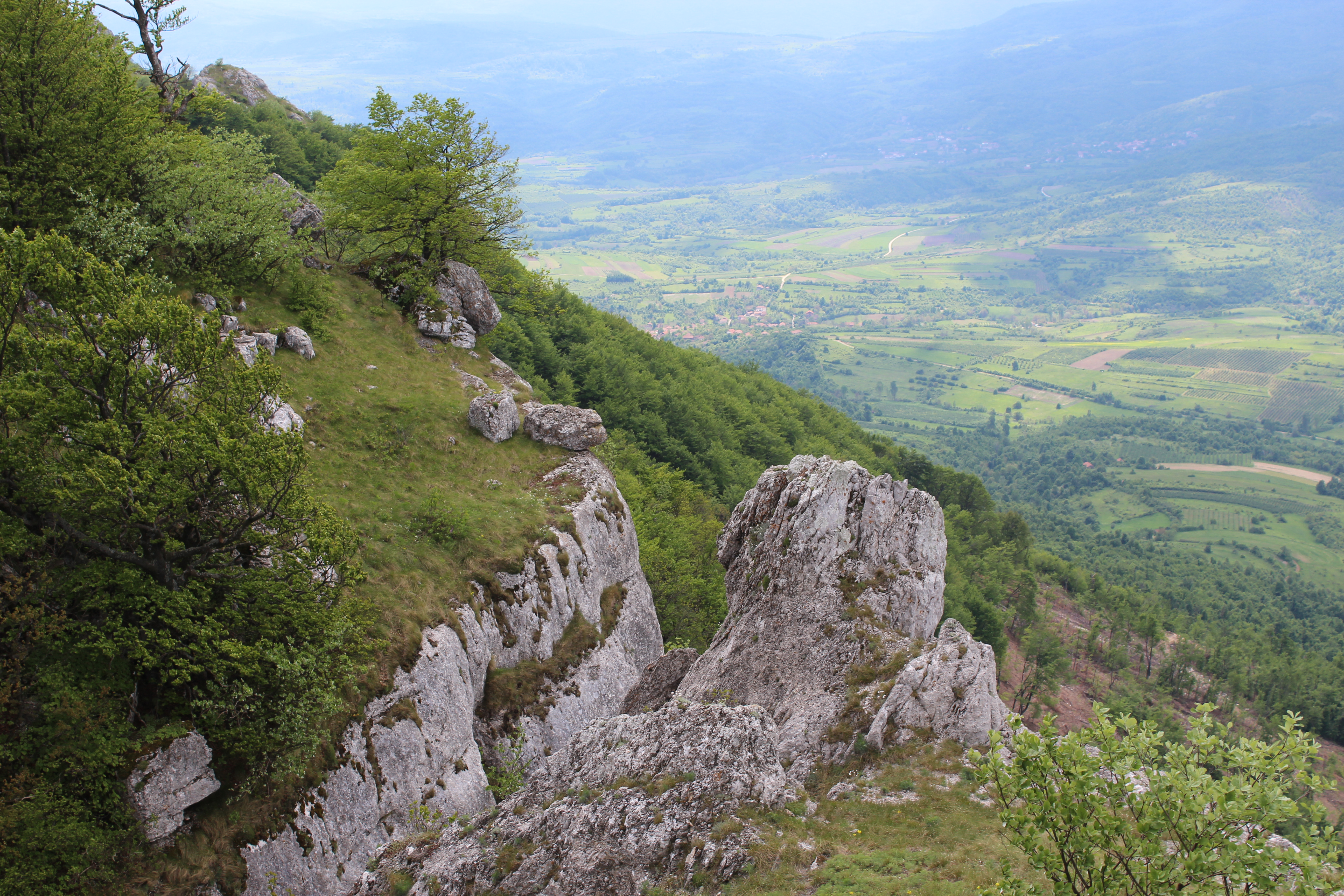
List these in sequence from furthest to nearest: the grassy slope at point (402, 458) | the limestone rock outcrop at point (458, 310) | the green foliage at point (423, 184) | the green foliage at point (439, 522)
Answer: the limestone rock outcrop at point (458, 310) → the green foliage at point (423, 184) → the green foliage at point (439, 522) → the grassy slope at point (402, 458)

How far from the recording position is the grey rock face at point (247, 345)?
89.1 ft

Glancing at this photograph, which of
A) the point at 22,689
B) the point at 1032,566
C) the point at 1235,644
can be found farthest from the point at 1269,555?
the point at 22,689

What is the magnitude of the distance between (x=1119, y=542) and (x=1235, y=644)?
7934 centimetres

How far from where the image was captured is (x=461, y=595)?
83.0 ft

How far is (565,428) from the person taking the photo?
114 ft

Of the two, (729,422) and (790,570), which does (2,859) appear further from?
(729,422)

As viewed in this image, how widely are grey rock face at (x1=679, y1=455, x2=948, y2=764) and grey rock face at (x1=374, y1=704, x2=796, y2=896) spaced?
4938 mm

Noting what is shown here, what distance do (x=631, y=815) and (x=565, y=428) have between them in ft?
69.0

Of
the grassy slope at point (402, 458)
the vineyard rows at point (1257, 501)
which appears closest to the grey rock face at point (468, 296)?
the grassy slope at point (402, 458)

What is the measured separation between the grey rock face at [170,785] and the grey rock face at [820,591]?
1517 centimetres

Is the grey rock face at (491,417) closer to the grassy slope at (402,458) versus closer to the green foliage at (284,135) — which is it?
the grassy slope at (402,458)

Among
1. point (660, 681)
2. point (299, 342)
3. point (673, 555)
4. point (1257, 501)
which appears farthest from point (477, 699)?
point (1257, 501)

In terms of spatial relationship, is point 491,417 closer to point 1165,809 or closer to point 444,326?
point 444,326

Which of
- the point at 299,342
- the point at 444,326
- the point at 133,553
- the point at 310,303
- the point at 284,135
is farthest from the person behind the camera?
the point at 284,135
